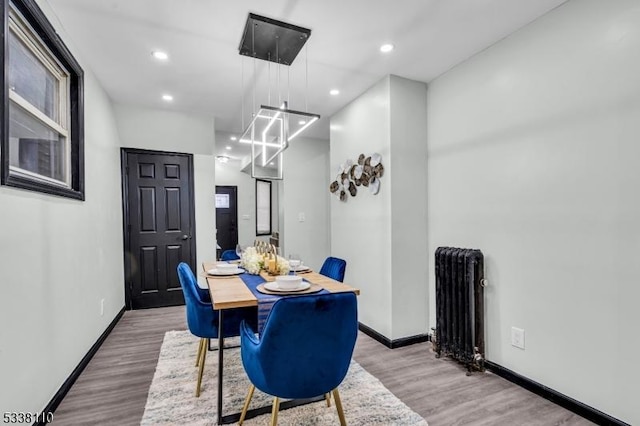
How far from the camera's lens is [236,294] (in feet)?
6.06

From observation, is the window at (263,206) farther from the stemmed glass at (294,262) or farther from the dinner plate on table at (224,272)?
the dinner plate on table at (224,272)

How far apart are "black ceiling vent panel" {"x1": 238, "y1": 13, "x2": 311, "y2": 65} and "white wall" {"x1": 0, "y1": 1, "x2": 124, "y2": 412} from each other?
1294 mm

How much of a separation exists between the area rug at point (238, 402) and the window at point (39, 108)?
1525 millimetres

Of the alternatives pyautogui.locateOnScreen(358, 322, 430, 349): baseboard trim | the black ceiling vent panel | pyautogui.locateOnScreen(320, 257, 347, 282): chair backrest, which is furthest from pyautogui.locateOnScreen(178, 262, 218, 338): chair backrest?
the black ceiling vent panel

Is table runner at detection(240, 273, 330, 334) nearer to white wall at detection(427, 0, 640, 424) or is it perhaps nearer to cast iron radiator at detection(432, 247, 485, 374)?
cast iron radiator at detection(432, 247, 485, 374)

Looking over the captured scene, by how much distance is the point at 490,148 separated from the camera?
2566mm

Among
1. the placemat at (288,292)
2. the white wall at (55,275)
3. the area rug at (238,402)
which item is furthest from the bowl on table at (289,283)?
the white wall at (55,275)

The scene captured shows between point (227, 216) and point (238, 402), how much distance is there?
6462 millimetres

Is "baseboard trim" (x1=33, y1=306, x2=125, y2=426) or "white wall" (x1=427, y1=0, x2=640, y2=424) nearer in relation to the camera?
"white wall" (x1=427, y1=0, x2=640, y2=424)

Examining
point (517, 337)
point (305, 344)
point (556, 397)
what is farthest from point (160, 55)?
point (556, 397)

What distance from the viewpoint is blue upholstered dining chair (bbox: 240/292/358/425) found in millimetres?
1393

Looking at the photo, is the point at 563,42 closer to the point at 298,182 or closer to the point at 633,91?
the point at 633,91

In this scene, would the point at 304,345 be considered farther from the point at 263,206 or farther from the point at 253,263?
the point at 263,206

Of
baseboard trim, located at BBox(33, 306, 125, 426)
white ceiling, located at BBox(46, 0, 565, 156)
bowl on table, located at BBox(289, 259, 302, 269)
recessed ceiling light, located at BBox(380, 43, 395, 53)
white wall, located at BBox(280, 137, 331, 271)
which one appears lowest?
baseboard trim, located at BBox(33, 306, 125, 426)
